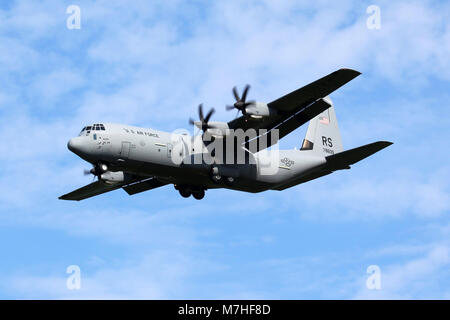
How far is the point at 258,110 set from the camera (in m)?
35.9

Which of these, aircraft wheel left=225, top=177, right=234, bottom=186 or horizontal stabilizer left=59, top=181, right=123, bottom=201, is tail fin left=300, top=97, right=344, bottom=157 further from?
horizontal stabilizer left=59, top=181, right=123, bottom=201

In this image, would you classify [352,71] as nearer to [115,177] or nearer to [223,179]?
[223,179]

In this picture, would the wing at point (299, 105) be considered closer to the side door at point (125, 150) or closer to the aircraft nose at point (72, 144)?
the side door at point (125, 150)

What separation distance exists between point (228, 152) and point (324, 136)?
7562 mm

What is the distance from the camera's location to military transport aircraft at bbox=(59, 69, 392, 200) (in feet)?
117

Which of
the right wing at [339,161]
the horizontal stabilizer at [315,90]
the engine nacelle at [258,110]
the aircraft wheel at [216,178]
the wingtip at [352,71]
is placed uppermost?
the wingtip at [352,71]

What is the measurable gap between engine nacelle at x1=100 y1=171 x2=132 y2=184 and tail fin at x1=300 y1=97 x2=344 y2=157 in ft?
34.4

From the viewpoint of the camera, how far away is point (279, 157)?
134 feet

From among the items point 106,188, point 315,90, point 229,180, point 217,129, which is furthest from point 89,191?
point 315,90

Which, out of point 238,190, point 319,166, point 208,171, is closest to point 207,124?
point 208,171

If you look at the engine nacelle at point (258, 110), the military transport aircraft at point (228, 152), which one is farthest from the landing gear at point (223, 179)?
the engine nacelle at point (258, 110)

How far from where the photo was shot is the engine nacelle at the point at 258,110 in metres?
35.8

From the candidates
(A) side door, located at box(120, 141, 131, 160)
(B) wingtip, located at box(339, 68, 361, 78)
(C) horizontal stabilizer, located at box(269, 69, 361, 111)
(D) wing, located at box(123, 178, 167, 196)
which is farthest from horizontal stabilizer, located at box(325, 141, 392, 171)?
(A) side door, located at box(120, 141, 131, 160)

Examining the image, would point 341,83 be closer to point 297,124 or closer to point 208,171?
point 297,124
